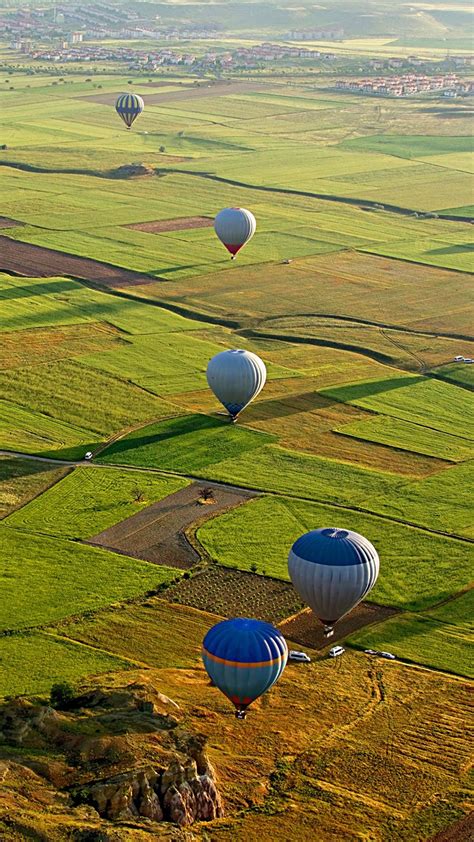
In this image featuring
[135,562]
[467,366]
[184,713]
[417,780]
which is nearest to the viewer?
[417,780]

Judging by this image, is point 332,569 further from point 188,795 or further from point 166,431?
point 166,431

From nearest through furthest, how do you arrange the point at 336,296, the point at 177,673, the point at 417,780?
the point at 417,780 → the point at 177,673 → the point at 336,296

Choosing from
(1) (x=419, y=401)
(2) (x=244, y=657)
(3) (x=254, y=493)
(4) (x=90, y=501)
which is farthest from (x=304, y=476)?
(2) (x=244, y=657)

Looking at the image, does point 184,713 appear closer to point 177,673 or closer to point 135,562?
point 177,673

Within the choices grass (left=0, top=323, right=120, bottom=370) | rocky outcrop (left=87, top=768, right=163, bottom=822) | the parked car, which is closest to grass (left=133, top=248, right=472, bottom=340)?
grass (left=0, top=323, right=120, bottom=370)

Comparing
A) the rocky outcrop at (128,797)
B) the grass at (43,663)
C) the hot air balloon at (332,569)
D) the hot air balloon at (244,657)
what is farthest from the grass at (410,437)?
the rocky outcrop at (128,797)

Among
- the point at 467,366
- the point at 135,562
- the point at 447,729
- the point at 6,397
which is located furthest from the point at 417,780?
the point at 467,366

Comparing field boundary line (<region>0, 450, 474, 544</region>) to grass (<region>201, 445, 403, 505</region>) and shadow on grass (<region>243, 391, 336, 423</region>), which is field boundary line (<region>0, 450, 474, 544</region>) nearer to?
grass (<region>201, 445, 403, 505</region>)
